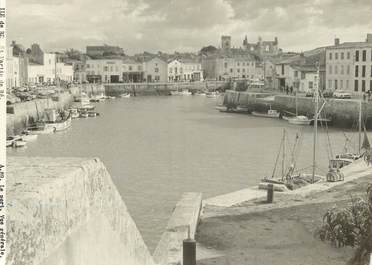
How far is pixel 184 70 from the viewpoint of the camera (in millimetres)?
105188

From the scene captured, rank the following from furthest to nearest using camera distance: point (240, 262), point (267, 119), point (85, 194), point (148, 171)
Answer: point (267, 119) → point (148, 171) → point (240, 262) → point (85, 194)

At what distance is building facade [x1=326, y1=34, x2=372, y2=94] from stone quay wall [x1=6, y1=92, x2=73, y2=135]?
24.7 metres

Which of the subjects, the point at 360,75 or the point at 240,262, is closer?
the point at 240,262

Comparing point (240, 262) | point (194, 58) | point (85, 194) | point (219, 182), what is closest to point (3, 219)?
point (85, 194)

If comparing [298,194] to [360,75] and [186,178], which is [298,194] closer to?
[186,178]

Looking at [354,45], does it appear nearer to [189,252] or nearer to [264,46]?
[189,252]

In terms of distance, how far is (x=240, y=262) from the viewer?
8.31 m

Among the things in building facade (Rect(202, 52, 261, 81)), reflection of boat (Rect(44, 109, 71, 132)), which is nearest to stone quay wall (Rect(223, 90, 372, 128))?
reflection of boat (Rect(44, 109, 71, 132))

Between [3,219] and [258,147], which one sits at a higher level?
[3,219]

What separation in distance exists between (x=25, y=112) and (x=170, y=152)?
17.3 m

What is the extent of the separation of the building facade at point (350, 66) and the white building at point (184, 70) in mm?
49218

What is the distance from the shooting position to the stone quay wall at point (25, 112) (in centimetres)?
3806

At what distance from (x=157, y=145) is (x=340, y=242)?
923 inches

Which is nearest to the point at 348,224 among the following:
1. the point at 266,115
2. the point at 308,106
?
the point at 308,106
